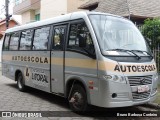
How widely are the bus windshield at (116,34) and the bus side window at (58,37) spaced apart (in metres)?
1.24

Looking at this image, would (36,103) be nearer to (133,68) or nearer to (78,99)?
(78,99)

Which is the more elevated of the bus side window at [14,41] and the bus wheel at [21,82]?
the bus side window at [14,41]

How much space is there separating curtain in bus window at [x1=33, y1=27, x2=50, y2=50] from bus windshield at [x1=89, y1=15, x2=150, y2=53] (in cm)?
230

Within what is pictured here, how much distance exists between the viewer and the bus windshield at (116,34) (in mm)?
7445

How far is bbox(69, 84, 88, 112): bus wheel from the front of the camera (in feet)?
25.1

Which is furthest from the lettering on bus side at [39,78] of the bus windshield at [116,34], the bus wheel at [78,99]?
the bus windshield at [116,34]

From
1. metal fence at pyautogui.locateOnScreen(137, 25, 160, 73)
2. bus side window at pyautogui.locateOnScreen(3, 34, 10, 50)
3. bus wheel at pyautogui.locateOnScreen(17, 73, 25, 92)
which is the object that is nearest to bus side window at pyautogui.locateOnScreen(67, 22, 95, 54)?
bus wheel at pyautogui.locateOnScreen(17, 73, 25, 92)

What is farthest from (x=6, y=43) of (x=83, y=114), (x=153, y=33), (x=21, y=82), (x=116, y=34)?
(x=116, y=34)

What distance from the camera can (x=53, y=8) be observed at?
29.9 meters

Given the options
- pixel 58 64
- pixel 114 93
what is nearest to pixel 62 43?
pixel 58 64

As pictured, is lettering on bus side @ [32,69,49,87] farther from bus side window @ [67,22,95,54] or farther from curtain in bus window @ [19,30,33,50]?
bus side window @ [67,22,95,54]

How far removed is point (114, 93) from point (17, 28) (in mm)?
6798

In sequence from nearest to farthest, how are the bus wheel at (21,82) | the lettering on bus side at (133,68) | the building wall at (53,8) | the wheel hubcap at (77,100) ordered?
the lettering on bus side at (133,68) < the wheel hubcap at (77,100) < the bus wheel at (21,82) < the building wall at (53,8)

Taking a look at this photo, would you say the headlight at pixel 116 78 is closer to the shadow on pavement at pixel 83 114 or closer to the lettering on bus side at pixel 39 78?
the shadow on pavement at pixel 83 114
